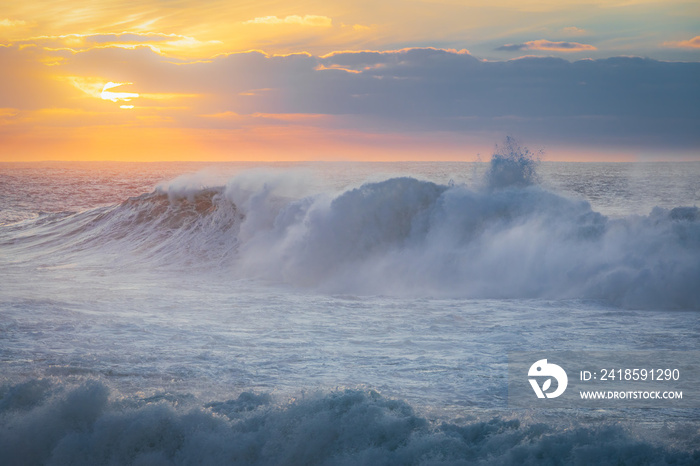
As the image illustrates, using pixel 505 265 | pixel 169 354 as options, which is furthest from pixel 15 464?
pixel 505 265

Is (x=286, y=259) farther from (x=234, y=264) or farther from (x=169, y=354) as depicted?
(x=169, y=354)

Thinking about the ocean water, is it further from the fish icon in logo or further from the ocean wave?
the fish icon in logo

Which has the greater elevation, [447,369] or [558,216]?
[558,216]

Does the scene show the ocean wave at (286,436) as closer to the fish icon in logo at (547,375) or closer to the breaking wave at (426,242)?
the fish icon in logo at (547,375)

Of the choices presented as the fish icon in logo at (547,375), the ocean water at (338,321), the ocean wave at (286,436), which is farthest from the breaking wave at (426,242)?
the ocean wave at (286,436)

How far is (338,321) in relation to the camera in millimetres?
8344

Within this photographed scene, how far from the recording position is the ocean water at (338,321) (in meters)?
4.36

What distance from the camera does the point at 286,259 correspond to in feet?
43.0

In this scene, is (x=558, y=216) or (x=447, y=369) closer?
(x=447, y=369)

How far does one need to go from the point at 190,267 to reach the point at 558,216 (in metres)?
8.70

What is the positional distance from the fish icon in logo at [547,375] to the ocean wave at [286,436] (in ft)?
3.89

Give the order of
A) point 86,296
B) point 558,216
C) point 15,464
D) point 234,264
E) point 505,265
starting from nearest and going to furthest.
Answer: point 15,464 < point 86,296 < point 505,265 < point 558,216 < point 234,264

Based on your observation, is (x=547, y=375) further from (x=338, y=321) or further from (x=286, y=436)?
(x=338, y=321)

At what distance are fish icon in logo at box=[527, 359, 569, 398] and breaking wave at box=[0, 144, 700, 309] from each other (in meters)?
3.89
